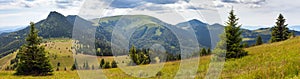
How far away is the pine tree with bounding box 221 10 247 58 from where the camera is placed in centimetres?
3317

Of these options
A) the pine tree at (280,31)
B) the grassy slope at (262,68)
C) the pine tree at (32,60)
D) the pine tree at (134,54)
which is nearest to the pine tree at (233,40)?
the grassy slope at (262,68)

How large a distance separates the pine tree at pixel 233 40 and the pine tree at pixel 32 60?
19.8m

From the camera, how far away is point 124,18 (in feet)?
59.2

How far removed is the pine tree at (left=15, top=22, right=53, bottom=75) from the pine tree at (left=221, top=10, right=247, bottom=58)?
19761 millimetres

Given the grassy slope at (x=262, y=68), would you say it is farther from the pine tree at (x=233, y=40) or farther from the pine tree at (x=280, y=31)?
the pine tree at (x=280, y=31)

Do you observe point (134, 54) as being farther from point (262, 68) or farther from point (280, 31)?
point (262, 68)

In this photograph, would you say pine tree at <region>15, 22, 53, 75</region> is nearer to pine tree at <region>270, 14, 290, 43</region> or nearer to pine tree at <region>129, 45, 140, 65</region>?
pine tree at <region>129, 45, 140, 65</region>

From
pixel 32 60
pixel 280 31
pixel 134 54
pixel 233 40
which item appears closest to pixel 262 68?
pixel 233 40

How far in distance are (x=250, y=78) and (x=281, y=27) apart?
230ft

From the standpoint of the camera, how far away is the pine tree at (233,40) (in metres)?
33.2

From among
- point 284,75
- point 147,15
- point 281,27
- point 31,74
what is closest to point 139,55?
point 281,27

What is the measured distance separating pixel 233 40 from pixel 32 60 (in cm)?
2210

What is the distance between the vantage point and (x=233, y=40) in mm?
33969

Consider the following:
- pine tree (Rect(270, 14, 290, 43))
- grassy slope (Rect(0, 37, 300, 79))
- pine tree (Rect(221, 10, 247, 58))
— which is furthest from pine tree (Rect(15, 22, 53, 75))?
pine tree (Rect(270, 14, 290, 43))
